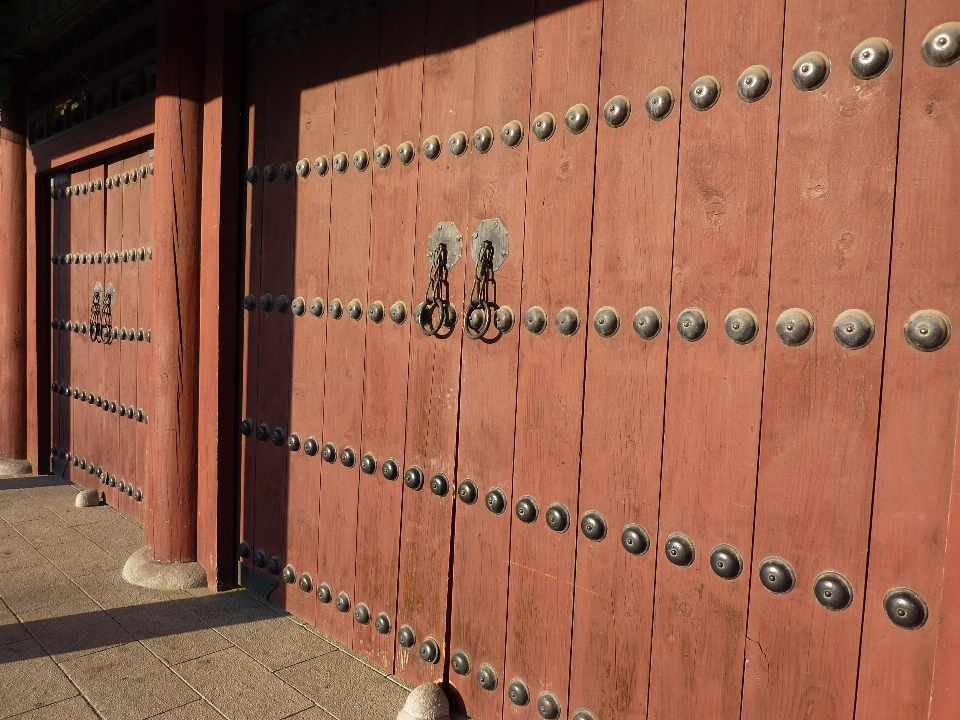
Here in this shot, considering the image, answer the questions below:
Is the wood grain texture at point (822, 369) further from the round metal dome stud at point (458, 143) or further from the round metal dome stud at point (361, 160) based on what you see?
the round metal dome stud at point (361, 160)

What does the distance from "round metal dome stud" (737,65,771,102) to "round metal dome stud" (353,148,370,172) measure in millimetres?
1193

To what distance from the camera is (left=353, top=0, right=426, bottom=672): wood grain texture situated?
217cm

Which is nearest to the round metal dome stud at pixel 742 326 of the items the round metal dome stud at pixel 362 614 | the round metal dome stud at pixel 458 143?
the round metal dome stud at pixel 458 143

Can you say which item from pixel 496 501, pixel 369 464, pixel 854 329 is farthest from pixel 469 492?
pixel 854 329

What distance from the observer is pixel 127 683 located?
6.89ft

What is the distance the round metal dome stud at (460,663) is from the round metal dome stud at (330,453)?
738 millimetres

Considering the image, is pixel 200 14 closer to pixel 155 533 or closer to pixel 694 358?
pixel 155 533

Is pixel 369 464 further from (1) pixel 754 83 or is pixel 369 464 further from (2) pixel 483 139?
(1) pixel 754 83

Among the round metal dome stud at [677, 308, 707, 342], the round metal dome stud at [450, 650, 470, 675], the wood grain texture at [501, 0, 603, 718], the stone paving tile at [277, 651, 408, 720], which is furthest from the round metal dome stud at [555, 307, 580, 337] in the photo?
the stone paving tile at [277, 651, 408, 720]

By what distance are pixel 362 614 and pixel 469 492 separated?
2.11 ft

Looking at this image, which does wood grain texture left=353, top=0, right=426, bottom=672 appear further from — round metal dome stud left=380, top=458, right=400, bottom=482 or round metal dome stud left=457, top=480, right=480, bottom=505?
round metal dome stud left=457, top=480, right=480, bottom=505

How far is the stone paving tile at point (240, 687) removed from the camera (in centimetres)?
198

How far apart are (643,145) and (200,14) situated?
6.64 feet

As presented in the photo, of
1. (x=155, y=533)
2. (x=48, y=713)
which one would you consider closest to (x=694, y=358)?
(x=48, y=713)
